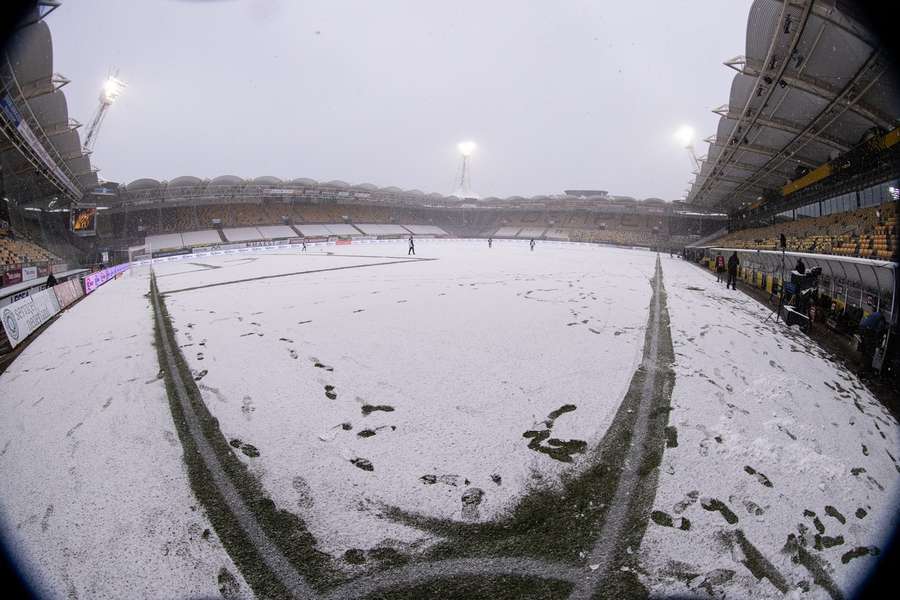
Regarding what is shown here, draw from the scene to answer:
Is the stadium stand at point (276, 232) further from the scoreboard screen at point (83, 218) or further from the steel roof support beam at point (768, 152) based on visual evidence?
the steel roof support beam at point (768, 152)

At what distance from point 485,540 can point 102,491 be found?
2.82 meters

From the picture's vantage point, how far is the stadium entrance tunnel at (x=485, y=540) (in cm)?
177

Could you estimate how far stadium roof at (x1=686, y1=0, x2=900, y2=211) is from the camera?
9398mm

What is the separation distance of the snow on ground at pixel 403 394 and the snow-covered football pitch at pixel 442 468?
0.03 metres

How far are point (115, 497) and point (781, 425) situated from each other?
5859mm

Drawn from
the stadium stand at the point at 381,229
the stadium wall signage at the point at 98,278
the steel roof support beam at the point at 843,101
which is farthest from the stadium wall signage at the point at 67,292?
the stadium stand at the point at 381,229

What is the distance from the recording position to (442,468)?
8.91 ft

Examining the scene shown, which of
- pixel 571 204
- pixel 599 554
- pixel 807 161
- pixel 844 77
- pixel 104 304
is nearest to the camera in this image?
pixel 599 554

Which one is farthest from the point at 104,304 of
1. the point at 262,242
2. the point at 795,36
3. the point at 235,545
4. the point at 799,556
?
the point at 262,242

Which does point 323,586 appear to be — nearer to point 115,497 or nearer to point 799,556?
point 115,497

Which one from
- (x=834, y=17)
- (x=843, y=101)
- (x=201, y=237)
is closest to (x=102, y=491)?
(x=834, y=17)

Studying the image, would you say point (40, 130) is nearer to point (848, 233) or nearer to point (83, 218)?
point (83, 218)

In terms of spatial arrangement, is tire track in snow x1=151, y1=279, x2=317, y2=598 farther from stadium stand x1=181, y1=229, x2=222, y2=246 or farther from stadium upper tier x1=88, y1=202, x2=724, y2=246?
stadium upper tier x1=88, y1=202, x2=724, y2=246

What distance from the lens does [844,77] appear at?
1109 centimetres
